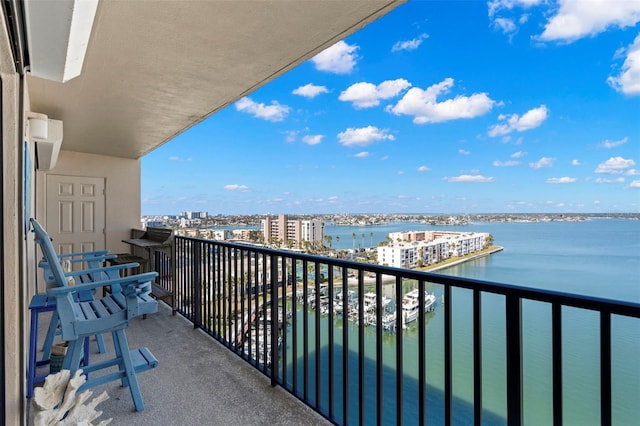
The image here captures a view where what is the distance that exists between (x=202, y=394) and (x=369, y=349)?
5.26 feet

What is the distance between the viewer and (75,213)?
17.2 feet

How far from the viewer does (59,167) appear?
16.6 feet

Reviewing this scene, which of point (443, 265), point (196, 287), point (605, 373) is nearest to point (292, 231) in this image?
point (196, 287)

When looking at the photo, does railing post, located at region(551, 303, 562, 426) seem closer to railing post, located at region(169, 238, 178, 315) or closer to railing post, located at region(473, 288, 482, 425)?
railing post, located at region(473, 288, 482, 425)

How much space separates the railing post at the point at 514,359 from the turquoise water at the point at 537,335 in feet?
0.12

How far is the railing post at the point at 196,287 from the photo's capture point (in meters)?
3.39

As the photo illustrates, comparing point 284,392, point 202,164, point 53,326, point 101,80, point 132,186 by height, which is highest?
point 202,164

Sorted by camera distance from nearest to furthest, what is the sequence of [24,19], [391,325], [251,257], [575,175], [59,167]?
[24,19] < [391,325] < [251,257] < [59,167] < [575,175]

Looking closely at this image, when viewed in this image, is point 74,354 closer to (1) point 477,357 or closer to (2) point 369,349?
(1) point 477,357

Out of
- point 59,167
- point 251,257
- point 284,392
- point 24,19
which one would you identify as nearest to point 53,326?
point 251,257

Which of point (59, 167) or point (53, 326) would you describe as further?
point (59, 167)

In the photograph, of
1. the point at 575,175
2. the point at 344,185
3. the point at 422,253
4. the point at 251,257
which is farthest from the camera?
the point at 344,185

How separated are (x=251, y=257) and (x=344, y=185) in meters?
21.3

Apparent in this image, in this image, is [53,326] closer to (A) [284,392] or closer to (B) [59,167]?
(A) [284,392]
